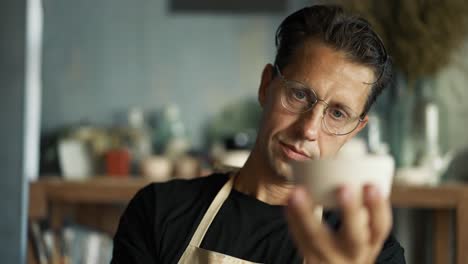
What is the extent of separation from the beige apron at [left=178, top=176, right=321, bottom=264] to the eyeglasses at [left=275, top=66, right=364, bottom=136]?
0.28m

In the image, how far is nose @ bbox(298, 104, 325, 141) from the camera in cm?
150

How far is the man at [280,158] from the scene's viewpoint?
1.56m

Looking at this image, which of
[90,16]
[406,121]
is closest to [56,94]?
[90,16]

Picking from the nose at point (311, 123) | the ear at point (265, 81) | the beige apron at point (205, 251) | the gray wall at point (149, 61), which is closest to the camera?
the nose at point (311, 123)

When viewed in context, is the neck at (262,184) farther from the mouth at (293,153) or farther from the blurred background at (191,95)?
the blurred background at (191,95)

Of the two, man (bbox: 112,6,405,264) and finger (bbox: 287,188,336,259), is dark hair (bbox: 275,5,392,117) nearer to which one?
man (bbox: 112,6,405,264)

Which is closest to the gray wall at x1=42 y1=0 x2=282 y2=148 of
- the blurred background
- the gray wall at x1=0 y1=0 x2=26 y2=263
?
the blurred background

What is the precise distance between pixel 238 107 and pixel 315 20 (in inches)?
98.2

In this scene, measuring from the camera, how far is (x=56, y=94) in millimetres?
4141

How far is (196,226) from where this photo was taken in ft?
5.49

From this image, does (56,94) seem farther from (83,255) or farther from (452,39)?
(452,39)

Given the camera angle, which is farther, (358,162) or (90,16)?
(90,16)

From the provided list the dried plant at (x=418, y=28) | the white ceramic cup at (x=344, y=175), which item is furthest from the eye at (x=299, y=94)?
the dried plant at (x=418, y=28)

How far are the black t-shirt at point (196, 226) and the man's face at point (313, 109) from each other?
0.12m
